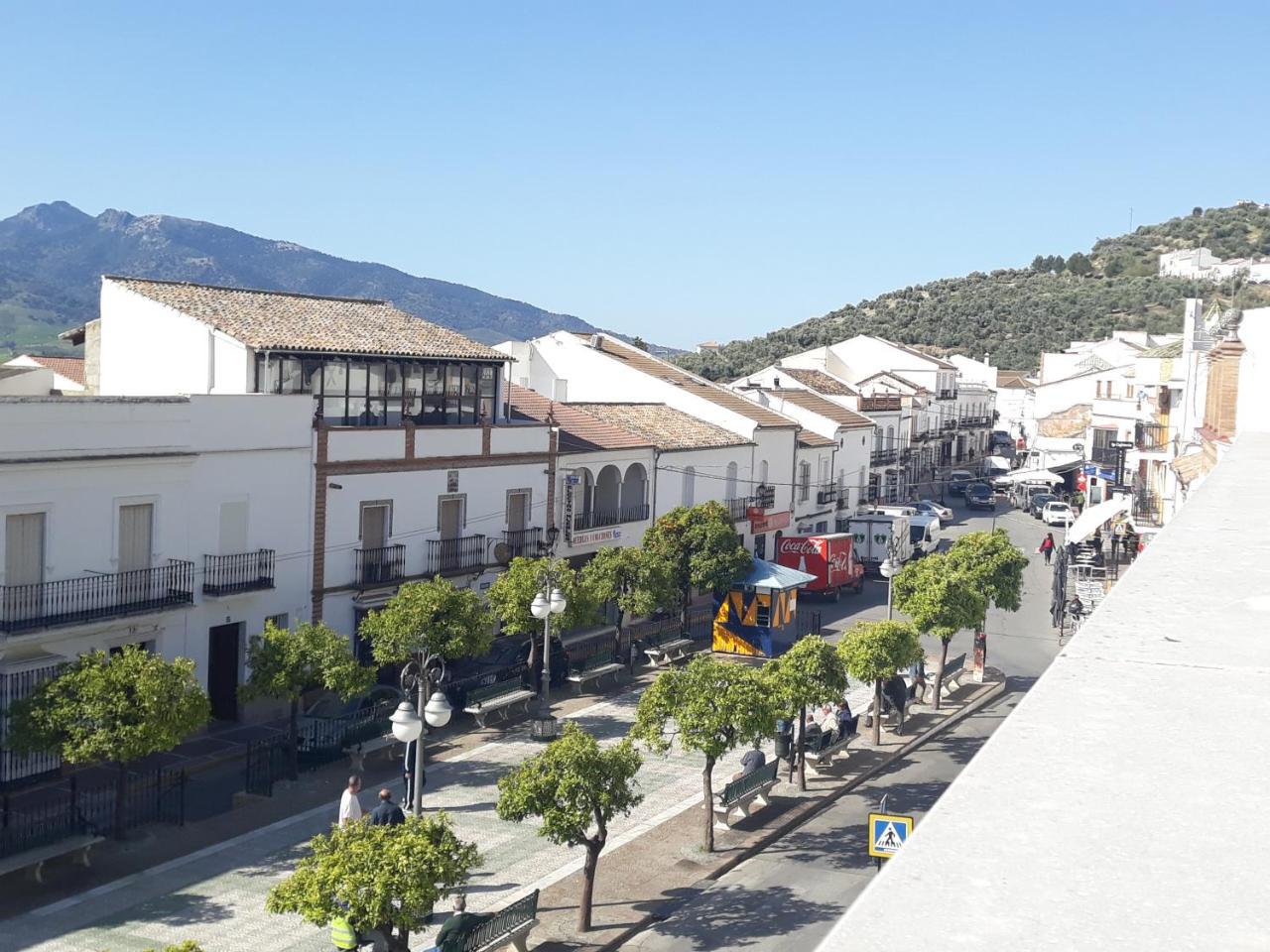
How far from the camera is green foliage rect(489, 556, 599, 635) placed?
1088 inches

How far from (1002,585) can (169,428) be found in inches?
755

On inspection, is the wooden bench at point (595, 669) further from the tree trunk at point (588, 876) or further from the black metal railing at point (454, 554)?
the tree trunk at point (588, 876)

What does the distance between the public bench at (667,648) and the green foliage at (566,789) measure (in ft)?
56.4

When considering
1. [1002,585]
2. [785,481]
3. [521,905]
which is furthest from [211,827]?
[785,481]

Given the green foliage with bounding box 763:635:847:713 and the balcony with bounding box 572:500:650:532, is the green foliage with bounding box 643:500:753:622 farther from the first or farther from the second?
the green foliage with bounding box 763:635:847:713

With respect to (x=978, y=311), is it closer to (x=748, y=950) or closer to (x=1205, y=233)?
(x=1205, y=233)

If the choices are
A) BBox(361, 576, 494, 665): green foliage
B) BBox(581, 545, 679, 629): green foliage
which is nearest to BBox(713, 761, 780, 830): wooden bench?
BBox(361, 576, 494, 665): green foliage

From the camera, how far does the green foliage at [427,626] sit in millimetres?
23969

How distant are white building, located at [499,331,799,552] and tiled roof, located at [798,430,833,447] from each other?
46.0 inches

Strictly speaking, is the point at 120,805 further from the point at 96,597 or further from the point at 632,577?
the point at 632,577

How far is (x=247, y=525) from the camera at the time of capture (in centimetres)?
2627

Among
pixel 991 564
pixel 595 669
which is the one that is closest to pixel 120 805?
pixel 595 669

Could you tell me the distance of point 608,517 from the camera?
38.5 metres

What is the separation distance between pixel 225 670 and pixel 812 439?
102 feet
